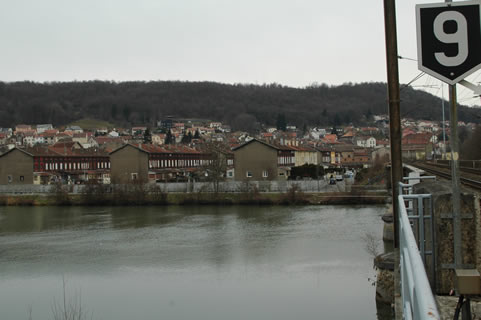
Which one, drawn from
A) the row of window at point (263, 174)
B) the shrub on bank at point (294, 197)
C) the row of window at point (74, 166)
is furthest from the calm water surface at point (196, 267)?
the row of window at point (74, 166)

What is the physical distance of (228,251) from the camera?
22125mm

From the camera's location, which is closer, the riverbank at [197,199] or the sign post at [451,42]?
the sign post at [451,42]

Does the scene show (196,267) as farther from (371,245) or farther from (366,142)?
(366,142)

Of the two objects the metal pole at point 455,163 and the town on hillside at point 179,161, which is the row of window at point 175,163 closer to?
the town on hillside at point 179,161

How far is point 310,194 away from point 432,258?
124 feet

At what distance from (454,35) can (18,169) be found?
183 feet

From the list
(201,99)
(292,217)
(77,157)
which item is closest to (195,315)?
(292,217)

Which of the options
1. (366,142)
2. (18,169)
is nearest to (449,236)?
(18,169)

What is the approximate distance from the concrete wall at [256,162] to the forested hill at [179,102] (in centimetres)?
8701

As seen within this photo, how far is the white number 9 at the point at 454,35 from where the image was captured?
11.6 feet

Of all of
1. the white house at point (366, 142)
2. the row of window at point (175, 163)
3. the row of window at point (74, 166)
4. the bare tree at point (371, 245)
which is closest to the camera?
the bare tree at point (371, 245)

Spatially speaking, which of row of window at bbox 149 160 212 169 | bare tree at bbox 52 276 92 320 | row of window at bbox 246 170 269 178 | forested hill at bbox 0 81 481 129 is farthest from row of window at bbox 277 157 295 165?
forested hill at bbox 0 81 481 129

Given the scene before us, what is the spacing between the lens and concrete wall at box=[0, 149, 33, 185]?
178 feet

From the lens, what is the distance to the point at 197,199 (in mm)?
43000
